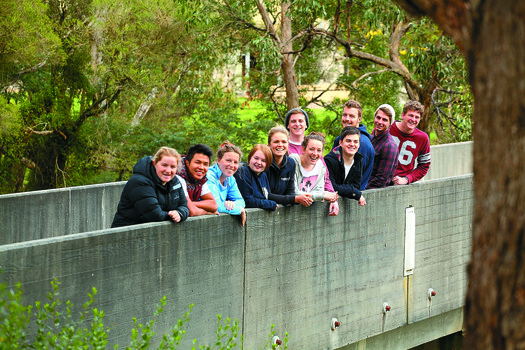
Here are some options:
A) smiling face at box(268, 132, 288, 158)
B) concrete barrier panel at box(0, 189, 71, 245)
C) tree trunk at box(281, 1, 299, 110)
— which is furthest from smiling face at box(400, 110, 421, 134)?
tree trunk at box(281, 1, 299, 110)

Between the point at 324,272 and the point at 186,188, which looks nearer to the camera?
the point at 186,188

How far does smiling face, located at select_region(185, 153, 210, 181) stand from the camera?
608cm

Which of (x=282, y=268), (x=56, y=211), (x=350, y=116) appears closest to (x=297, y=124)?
(x=350, y=116)

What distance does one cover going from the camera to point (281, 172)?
6629 mm

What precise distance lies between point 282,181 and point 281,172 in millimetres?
87

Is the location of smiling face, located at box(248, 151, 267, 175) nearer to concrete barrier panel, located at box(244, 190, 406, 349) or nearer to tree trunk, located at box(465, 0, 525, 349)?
concrete barrier panel, located at box(244, 190, 406, 349)

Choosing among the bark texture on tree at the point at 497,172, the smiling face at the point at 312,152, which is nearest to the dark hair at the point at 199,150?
the smiling face at the point at 312,152

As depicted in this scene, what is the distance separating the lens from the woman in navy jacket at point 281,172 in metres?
6.49

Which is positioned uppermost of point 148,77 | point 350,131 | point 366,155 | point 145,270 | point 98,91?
point 148,77

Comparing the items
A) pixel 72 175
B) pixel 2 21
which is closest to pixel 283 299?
pixel 2 21

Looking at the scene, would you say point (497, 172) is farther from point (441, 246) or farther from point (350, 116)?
point (441, 246)

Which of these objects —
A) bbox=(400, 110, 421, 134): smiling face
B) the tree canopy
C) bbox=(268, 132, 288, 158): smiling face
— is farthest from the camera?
the tree canopy

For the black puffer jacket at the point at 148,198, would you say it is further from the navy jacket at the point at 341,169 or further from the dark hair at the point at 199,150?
the navy jacket at the point at 341,169

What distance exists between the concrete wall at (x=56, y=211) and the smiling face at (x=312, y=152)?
252 cm
